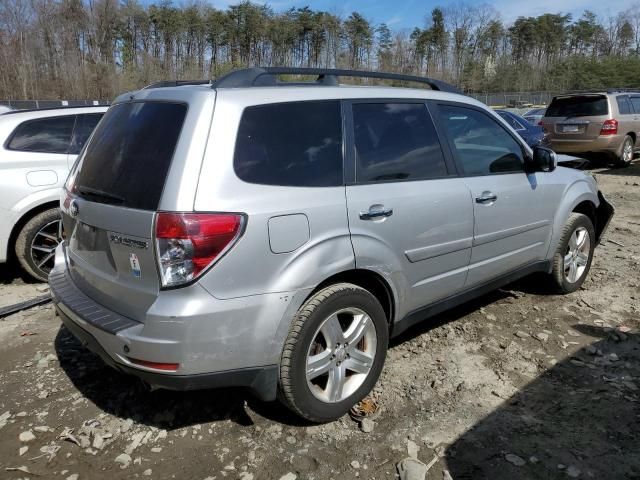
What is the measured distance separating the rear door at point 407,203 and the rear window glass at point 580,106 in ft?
36.4

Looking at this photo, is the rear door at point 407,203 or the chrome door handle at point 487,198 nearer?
the rear door at point 407,203

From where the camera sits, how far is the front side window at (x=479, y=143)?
3.60 m

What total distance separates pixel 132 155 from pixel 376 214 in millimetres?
1288

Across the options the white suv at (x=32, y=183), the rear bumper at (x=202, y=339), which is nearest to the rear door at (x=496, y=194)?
the rear bumper at (x=202, y=339)

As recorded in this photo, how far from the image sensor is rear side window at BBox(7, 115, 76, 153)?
5281 millimetres

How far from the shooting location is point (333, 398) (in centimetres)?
290

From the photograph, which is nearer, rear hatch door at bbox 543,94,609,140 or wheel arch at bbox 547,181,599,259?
wheel arch at bbox 547,181,599,259

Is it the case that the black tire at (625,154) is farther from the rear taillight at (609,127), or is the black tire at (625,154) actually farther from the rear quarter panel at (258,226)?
the rear quarter panel at (258,226)

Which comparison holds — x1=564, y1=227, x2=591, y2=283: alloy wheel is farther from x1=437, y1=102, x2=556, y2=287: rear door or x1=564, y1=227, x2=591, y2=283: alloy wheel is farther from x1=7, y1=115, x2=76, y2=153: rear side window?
x1=7, y1=115, x2=76, y2=153: rear side window

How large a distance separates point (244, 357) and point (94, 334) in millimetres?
772

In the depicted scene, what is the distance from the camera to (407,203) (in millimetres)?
3096

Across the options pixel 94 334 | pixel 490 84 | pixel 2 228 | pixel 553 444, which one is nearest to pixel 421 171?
pixel 553 444

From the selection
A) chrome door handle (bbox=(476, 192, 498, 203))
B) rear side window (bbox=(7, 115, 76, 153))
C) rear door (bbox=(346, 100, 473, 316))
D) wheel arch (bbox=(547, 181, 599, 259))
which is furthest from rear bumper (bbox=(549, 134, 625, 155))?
rear side window (bbox=(7, 115, 76, 153))

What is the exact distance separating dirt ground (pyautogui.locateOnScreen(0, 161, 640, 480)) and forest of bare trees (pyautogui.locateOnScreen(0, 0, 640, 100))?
5053cm
